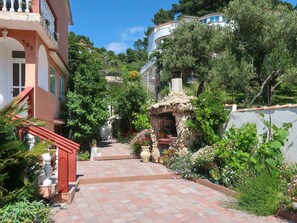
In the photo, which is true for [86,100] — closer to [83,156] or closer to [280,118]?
[83,156]

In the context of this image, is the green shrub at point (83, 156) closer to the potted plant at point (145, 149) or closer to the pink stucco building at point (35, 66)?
the pink stucco building at point (35, 66)

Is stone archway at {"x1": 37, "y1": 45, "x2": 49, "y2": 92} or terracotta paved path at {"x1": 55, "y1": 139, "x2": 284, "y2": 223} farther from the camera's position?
stone archway at {"x1": 37, "y1": 45, "x2": 49, "y2": 92}

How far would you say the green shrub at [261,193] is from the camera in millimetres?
5875

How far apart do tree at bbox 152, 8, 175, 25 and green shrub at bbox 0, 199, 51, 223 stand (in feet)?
173

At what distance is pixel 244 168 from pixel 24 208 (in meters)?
5.28

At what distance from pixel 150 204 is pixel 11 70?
26.4ft

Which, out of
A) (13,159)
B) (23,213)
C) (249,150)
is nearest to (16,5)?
(13,159)

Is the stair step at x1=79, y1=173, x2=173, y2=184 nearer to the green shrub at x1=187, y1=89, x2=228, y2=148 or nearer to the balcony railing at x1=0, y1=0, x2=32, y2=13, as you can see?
the green shrub at x1=187, y1=89, x2=228, y2=148

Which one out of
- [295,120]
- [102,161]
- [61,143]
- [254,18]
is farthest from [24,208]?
[254,18]

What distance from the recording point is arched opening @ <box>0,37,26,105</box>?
35.8ft

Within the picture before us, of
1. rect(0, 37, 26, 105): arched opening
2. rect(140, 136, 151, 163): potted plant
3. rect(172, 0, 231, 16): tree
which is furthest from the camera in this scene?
rect(172, 0, 231, 16): tree

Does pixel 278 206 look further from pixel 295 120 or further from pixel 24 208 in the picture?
pixel 24 208

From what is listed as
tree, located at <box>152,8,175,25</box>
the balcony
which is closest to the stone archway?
the balcony

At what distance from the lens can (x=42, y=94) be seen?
1064 centimetres
